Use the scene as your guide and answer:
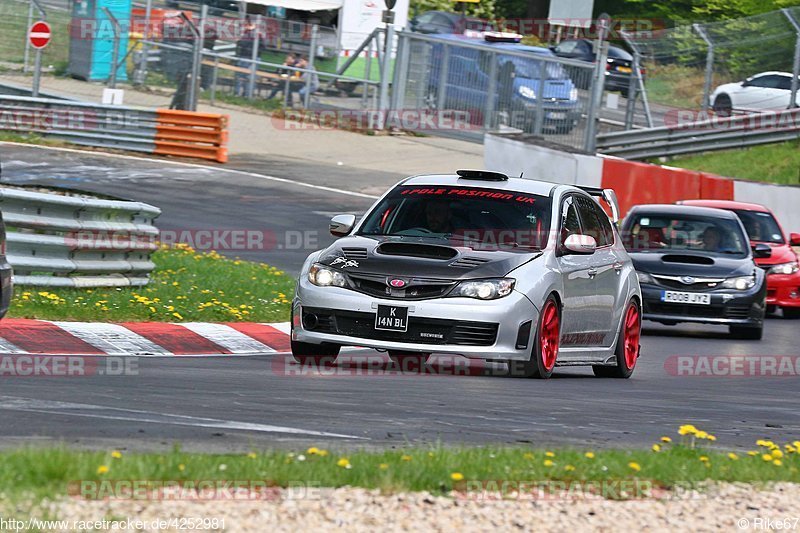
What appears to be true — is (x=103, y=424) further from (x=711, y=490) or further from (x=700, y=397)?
(x=700, y=397)

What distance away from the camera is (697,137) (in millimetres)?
31594

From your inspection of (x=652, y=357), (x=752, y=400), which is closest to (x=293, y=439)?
(x=752, y=400)

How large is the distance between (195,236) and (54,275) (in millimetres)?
7884

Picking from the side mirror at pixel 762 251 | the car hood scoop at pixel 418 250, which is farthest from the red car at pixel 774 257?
the car hood scoop at pixel 418 250

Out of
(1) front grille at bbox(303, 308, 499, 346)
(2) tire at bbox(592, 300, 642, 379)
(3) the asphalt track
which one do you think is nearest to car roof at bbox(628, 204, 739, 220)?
(3) the asphalt track

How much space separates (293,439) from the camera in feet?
24.1

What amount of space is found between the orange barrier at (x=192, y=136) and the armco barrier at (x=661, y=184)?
22.8 feet

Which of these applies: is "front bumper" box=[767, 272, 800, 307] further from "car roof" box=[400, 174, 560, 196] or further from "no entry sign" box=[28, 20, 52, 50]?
"no entry sign" box=[28, 20, 52, 50]

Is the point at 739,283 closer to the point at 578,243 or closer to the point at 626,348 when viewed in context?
the point at 626,348

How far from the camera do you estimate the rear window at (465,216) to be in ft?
37.5

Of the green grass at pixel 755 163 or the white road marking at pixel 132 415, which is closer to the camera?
the white road marking at pixel 132 415

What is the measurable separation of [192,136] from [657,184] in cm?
989

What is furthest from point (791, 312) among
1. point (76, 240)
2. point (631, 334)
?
point (76, 240)

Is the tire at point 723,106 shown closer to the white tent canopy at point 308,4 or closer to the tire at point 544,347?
the white tent canopy at point 308,4
